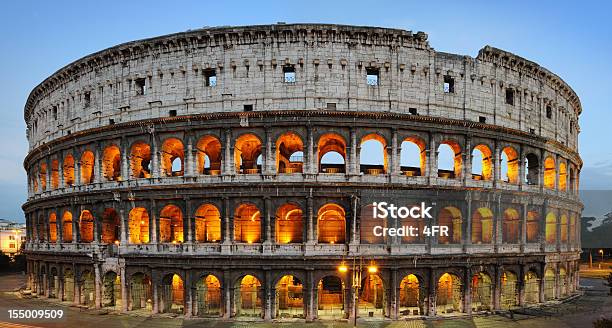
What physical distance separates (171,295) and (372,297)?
13.2 meters

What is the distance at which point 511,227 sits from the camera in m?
32.0

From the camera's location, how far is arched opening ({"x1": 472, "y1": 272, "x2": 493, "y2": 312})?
97.2 ft

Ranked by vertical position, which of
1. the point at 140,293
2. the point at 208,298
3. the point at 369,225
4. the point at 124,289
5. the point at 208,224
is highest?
the point at 369,225

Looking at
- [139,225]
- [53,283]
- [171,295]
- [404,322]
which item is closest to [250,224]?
[171,295]

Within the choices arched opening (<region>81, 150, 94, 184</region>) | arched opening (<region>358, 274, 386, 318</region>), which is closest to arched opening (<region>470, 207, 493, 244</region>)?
arched opening (<region>358, 274, 386, 318</region>)

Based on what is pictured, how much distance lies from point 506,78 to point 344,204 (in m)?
15.1

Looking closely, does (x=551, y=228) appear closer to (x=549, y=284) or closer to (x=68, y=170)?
(x=549, y=284)

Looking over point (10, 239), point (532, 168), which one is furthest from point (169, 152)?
point (10, 239)

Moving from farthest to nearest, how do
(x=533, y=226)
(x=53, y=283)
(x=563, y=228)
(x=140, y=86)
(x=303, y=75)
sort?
(x=563, y=228) < (x=53, y=283) < (x=533, y=226) < (x=140, y=86) < (x=303, y=75)

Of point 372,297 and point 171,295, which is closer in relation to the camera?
point 171,295

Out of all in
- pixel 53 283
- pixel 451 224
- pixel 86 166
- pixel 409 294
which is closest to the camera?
pixel 409 294

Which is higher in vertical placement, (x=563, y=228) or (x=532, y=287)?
(x=563, y=228)

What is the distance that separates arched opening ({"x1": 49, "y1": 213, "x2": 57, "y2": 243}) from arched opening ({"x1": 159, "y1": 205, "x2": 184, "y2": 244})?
11.5 m

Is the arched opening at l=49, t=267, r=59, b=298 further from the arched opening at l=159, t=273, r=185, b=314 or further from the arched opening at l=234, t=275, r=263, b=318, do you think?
the arched opening at l=234, t=275, r=263, b=318
